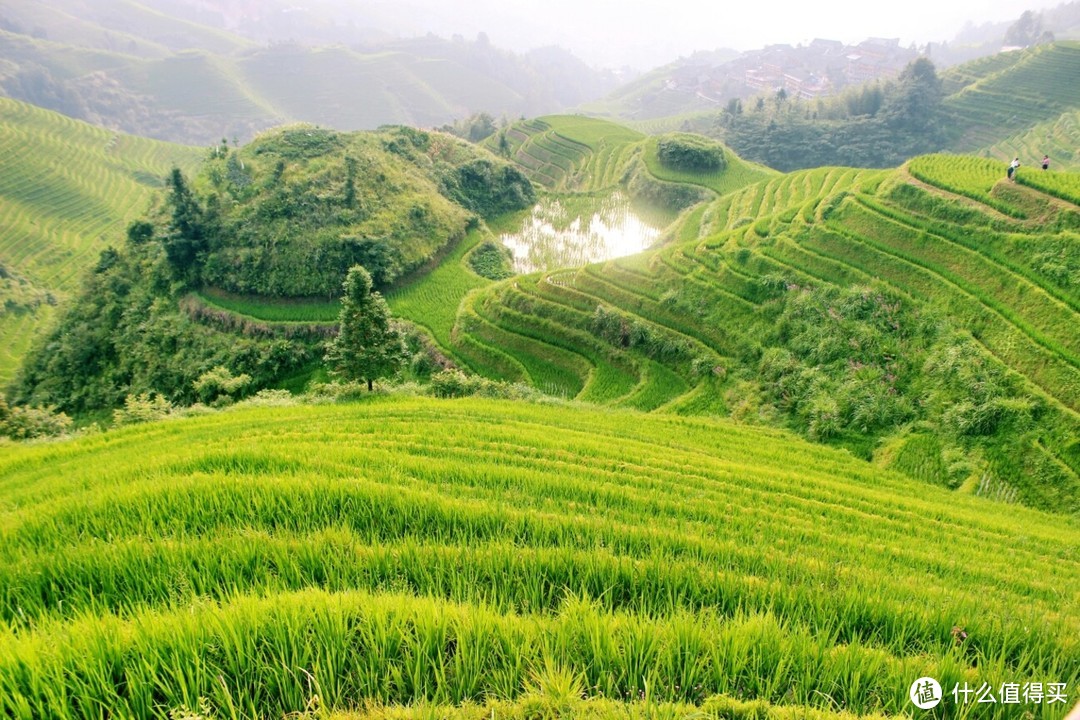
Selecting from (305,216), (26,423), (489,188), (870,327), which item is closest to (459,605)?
(870,327)

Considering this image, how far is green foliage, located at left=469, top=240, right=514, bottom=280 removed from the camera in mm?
39719

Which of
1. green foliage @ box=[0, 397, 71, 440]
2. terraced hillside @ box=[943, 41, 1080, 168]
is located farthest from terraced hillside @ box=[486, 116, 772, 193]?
green foliage @ box=[0, 397, 71, 440]

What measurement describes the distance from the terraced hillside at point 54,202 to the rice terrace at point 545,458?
31.3 ft

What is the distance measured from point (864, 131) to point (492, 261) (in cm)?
8922

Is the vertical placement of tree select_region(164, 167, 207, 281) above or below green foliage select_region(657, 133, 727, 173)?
below

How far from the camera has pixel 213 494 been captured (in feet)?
16.1

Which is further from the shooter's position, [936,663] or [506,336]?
[506,336]

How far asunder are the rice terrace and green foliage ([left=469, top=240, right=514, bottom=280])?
1.16 feet

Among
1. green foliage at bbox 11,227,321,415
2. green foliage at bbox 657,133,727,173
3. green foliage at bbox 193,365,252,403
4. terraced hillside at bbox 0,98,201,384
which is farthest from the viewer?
green foliage at bbox 657,133,727,173

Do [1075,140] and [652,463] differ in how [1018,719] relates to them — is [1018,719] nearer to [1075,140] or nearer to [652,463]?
[652,463]

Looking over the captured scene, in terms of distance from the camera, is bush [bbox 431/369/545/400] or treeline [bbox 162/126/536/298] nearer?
bush [bbox 431/369/545/400]

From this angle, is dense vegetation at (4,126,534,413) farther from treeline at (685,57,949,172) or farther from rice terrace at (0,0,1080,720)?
treeline at (685,57,949,172)

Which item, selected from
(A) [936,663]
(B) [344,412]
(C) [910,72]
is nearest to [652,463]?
→ (A) [936,663]

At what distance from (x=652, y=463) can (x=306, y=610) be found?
843 cm
